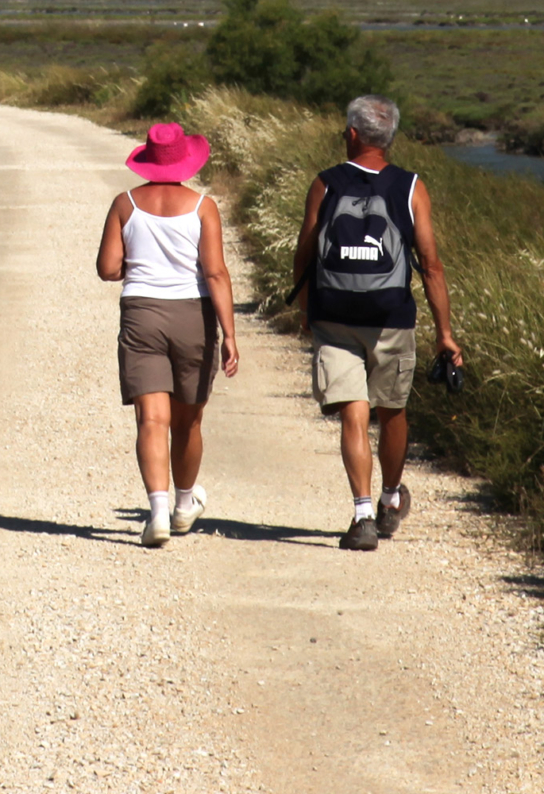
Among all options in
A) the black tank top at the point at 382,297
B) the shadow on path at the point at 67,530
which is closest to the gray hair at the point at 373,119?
the black tank top at the point at 382,297

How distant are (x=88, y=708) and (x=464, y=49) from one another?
95.6m

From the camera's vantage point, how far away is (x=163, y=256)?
529 cm

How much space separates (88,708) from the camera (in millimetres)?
4016

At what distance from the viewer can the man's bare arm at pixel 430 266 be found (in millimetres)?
5148

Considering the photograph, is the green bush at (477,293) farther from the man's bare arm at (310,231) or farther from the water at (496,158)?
the water at (496,158)

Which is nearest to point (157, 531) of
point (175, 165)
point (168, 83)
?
point (175, 165)

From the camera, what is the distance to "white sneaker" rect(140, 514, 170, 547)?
5.40 metres

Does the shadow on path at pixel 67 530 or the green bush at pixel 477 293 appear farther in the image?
the green bush at pixel 477 293

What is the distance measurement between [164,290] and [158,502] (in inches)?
34.0

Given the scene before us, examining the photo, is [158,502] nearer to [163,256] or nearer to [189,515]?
[189,515]

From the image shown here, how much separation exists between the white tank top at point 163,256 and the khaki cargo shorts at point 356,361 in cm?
55

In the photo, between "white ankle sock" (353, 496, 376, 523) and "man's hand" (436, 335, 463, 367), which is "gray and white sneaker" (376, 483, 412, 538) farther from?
"man's hand" (436, 335, 463, 367)

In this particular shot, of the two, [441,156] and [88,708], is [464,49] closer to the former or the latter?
[441,156]

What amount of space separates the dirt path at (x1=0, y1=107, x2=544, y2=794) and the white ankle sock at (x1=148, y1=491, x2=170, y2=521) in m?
0.19
